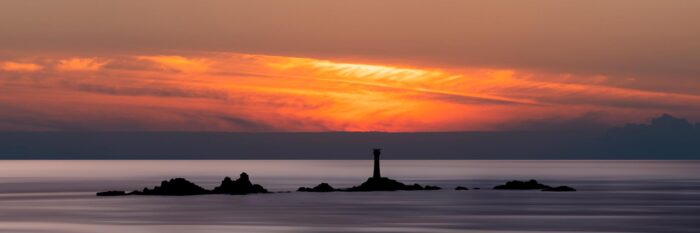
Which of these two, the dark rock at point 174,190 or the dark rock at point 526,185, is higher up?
the dark rock at point 526,185

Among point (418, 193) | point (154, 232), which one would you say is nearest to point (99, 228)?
point (154, 232)

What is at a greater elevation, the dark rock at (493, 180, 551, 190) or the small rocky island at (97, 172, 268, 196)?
the dark rock at (493, 180, 551, 190)

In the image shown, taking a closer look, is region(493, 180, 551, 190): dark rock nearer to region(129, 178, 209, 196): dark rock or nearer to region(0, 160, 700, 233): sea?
region(0, 160, 700, 233): sea

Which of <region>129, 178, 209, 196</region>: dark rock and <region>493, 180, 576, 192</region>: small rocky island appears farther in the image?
<region>493, 180, 576, 192</region>: small rocky island

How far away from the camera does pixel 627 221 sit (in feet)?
261

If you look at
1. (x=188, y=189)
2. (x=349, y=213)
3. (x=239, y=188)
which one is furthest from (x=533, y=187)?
(x=349, y=213)

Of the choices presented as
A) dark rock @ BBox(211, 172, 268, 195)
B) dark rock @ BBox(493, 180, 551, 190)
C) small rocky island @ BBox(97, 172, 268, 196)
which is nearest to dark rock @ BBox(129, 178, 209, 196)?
small rocky island @ BBox(97, 172, 268, 196)

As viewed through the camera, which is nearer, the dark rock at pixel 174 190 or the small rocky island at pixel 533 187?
the dark rock at pixel 174 190

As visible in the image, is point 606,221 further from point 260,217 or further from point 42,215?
point 42,215

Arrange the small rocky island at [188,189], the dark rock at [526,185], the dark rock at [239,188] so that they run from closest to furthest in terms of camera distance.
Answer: the small rocky island at [188,189]
the dark rock at [239,188]
the dark rock at [526,185]

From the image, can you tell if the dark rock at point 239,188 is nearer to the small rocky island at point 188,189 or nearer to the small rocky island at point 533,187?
the small rocky island at point 188,189

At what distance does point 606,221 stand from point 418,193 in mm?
45404

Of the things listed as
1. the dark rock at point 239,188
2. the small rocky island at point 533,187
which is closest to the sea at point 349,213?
the dark rock at point 239,188

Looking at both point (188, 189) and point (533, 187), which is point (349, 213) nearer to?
point (188, 189)
